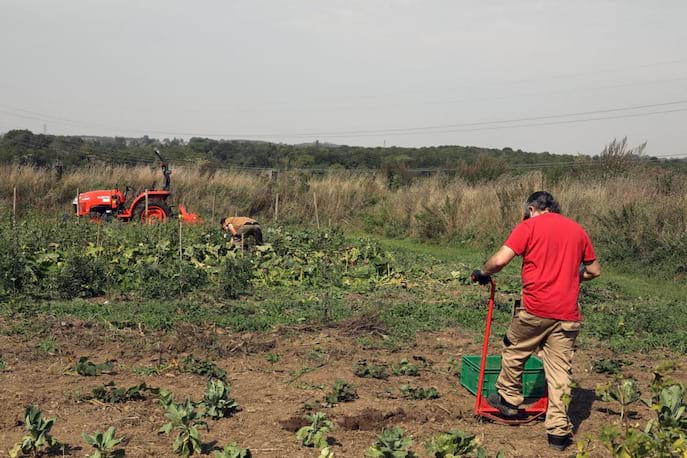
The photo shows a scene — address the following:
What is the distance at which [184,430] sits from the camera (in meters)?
4.89

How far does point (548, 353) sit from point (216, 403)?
251 centimetres

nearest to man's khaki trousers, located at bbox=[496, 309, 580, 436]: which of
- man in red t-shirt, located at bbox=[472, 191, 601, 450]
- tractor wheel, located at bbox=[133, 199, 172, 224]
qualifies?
man in red t-shirt, located at bbox=[472, 191, 601, 450]

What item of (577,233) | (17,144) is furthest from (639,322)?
(17,144)

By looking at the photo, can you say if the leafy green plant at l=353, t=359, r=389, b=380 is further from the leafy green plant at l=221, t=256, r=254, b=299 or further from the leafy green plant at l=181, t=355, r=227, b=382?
the leafy green plant at l=221, t=256, r=254, b=299

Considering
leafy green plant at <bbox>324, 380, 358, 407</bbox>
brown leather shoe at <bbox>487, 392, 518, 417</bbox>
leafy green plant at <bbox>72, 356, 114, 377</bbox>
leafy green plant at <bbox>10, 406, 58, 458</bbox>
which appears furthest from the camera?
leafy green plant at <bbox>72, 356, 114, 377</bbox>

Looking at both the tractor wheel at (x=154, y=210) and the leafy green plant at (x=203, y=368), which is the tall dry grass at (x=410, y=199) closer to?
the tractor wheel at (x=154, y=210)

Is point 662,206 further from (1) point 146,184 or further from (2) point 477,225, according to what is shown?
(1) point 146,184

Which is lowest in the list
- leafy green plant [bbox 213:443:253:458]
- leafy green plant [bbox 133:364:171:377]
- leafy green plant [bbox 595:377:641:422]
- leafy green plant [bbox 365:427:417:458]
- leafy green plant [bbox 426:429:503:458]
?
leafy green plant [bbox 133:364:171:377]

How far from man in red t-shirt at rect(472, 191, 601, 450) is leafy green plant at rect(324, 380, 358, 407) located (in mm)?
1483

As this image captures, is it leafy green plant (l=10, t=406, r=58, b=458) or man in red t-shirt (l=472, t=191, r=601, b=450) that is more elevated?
man in red t-shirt (l=472, t=191, r=601, b=450)

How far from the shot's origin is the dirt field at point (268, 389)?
531cm

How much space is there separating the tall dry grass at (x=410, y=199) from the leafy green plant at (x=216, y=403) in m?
11.5

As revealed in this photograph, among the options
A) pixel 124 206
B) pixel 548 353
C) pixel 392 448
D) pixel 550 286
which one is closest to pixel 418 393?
pixel 548 353

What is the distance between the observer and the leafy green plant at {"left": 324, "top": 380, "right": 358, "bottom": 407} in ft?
19.9
